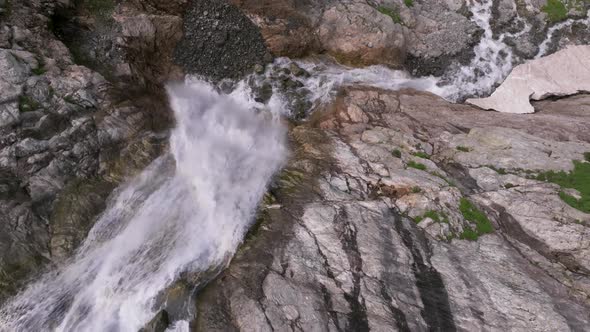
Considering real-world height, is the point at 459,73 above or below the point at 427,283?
above

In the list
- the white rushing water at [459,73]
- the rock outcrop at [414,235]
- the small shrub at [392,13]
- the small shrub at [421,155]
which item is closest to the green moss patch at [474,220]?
the rock outcrop at [414,235]

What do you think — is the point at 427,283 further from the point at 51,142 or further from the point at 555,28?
the point at 555,28

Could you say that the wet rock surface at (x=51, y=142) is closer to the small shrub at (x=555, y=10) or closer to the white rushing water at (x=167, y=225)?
the white rushing water at (x=167, y=225)

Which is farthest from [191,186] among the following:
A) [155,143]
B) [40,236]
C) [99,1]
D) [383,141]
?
[99,1]

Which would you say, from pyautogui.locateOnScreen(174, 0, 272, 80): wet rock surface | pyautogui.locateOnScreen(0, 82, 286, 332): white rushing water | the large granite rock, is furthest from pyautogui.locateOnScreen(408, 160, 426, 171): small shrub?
pyautogui.locateOnScreen(174, 0, 272, 80): wet rock surface

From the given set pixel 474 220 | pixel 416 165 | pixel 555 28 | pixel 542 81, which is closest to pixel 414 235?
pixel 474 220

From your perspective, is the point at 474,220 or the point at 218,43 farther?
the point at 218,43

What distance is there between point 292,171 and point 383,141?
14.6 feet

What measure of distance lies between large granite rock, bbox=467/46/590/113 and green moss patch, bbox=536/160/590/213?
5.43m

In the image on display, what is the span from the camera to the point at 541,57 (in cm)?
2402

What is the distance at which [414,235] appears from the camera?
14258mm

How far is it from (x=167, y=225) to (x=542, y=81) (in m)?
20.8

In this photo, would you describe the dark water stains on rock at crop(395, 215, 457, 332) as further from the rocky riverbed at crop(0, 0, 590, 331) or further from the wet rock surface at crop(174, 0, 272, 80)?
the wet rock surface at crop(174, 0, 272, 80)

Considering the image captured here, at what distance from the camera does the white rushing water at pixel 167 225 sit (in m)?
12.4
